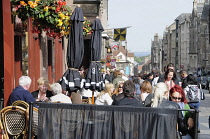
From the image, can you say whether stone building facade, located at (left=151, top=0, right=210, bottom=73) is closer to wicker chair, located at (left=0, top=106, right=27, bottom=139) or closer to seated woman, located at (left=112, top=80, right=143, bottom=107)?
seated woman, located at (left=112, top=80, right=143, bottom=107)

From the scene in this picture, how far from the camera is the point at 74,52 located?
42.3 ft

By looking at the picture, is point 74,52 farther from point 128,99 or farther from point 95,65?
point 128,99

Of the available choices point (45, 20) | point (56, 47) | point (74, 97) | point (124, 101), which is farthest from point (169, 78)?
point (56, 47)

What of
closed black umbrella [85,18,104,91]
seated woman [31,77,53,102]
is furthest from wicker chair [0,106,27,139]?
closed black umbrella [85,18,104,91]

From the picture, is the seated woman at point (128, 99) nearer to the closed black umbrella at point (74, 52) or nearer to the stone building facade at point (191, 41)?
the closed black umbrella at point (74, 52)

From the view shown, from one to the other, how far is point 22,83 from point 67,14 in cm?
364

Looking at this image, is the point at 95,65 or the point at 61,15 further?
the point at 95,65

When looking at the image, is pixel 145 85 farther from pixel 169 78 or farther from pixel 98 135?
pixel 98 135

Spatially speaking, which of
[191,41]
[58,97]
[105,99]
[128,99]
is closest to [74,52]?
[105,99]

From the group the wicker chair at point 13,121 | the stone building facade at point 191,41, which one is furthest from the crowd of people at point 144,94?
the stone building facade at point 191,41

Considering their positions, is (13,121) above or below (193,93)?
above

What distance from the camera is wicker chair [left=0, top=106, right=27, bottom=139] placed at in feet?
27.3

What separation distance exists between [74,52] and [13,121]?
4.68 metres

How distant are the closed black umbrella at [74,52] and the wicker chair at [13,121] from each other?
4.20 m
